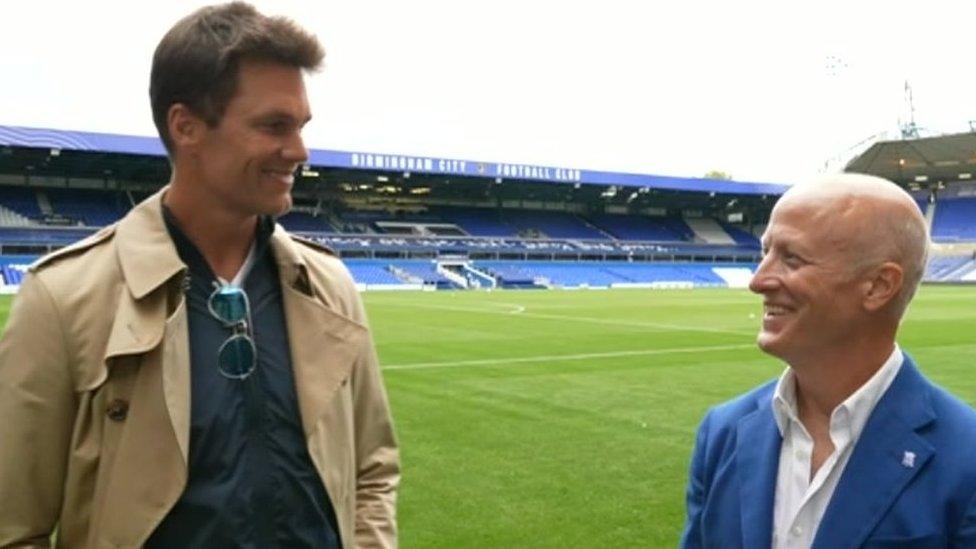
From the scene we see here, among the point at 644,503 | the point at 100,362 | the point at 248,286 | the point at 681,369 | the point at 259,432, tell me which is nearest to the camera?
the point at 100,362

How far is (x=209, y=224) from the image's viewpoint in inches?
84.9

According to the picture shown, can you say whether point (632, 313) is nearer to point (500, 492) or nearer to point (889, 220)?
point (500, 492)

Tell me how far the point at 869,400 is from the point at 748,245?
7414cm

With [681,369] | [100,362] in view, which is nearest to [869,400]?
[100,362]

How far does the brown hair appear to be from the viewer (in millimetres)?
1998

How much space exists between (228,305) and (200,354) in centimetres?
12

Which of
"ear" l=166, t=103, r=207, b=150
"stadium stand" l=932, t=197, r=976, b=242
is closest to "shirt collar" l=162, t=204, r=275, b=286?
"ear" l=166, t=103, r=207, b=150

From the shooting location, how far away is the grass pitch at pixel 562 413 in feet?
19.5

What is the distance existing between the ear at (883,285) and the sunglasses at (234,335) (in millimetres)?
1409

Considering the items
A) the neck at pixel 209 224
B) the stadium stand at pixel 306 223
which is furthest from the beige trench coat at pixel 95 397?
the stadium stand at pixel 306 223

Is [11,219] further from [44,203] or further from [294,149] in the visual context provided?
[294,149]

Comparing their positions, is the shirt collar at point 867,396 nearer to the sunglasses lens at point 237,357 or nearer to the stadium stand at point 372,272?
the sunglasses lens at point 237,357

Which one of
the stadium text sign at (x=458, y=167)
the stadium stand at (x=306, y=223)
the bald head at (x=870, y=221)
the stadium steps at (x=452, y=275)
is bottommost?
the stadium steps at (x=452, y=275)

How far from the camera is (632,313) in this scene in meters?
26.7
